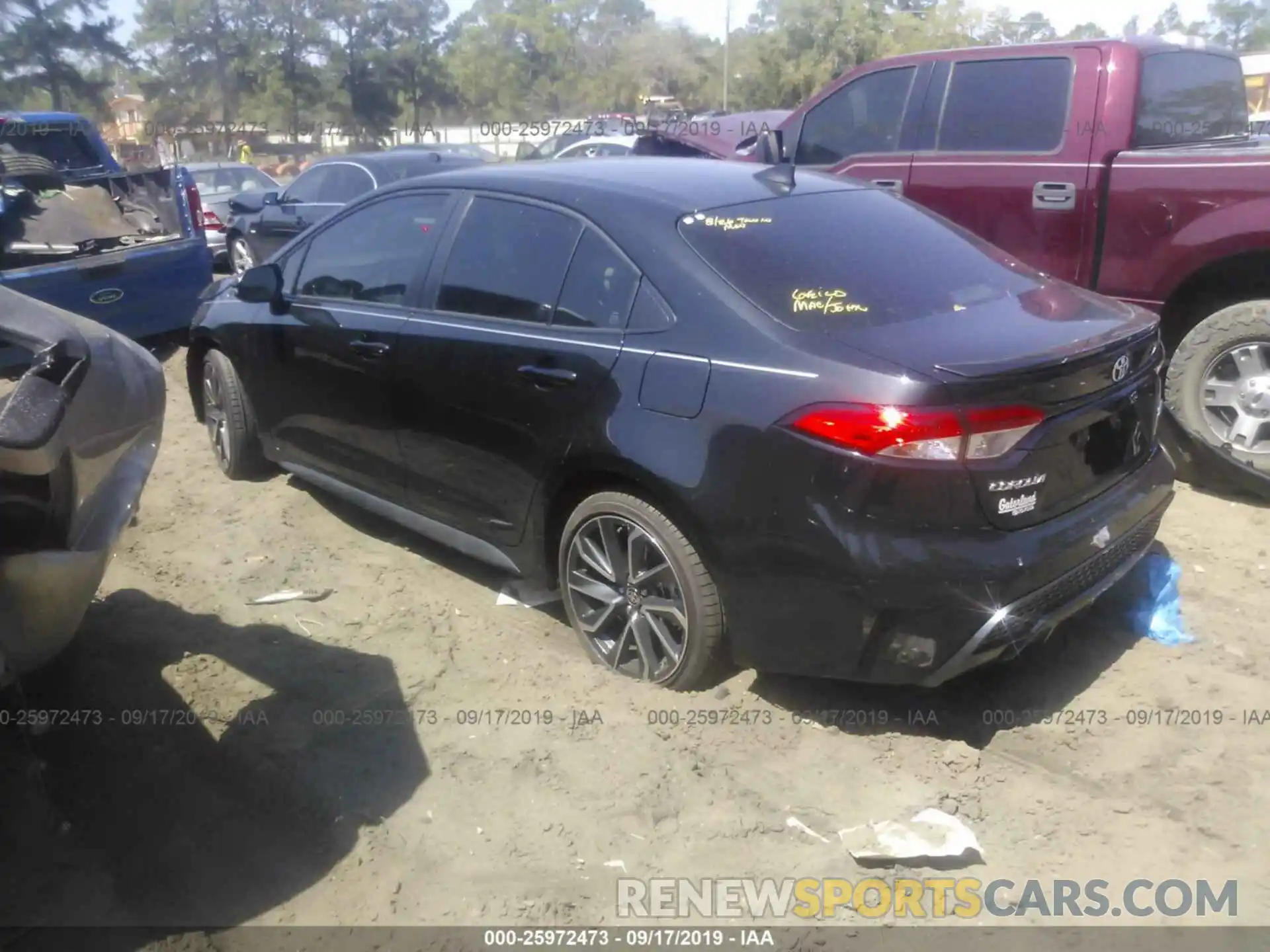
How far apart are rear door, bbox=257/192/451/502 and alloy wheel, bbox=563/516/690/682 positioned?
103 centimetres

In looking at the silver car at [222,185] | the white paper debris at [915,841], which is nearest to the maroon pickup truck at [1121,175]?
the white paper debris at [915,841]

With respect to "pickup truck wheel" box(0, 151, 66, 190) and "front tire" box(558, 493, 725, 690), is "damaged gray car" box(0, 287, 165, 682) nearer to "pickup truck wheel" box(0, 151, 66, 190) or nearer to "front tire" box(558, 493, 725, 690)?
"front tire" box(558, 493, 725, 690)

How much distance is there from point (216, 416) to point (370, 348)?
5.87ft

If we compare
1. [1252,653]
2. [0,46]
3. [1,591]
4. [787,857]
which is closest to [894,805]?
[787,857]

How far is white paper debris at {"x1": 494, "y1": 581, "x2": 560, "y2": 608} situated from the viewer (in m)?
4.05

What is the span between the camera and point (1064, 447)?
3.15m

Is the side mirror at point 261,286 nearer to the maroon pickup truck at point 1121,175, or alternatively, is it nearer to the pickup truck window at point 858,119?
the maroon pickup truck at point 1121,175

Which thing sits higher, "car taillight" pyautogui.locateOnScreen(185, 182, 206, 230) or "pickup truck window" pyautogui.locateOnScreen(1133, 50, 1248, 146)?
"pickup truck window" pyautogui.locateOnScreen(1133, 50, 1248, 146)

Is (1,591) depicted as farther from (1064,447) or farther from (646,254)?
(1064,447)

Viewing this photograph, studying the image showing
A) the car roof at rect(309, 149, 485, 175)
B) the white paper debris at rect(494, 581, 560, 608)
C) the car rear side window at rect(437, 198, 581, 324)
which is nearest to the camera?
the car rear side window at rect(437, 198, 581, 324)

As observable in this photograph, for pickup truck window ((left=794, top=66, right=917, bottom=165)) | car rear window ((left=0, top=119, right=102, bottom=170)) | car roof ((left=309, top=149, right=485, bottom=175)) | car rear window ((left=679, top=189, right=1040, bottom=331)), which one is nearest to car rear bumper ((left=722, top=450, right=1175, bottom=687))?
car rear window ((left=679, top=189, right=1040, bottom=331))

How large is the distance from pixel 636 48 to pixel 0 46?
3021 centimetres

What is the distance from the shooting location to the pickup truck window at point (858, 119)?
6512 mm

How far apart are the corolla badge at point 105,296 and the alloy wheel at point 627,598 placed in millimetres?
5579
